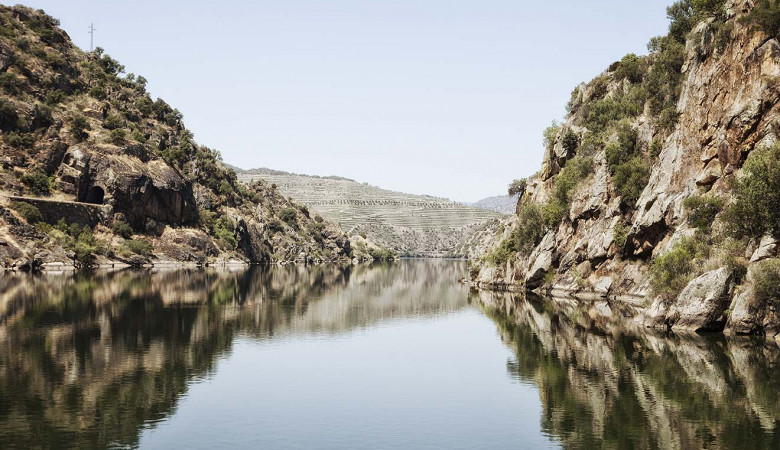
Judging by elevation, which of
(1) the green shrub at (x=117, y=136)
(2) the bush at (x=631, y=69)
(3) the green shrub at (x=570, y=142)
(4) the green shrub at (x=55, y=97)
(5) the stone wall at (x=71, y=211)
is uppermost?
(4) the green shrub at (x=55, y=97)

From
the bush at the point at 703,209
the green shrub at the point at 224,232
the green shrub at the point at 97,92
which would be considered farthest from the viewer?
the green shrub at the point at 224,232

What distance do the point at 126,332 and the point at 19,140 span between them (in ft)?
352

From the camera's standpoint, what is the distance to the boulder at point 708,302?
54.5m

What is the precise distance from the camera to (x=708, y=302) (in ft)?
183

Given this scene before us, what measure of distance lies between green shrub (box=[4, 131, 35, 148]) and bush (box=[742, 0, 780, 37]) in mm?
130189

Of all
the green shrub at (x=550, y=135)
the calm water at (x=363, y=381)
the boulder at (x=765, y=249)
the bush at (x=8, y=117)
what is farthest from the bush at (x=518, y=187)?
the bush at (x=8, y=117)

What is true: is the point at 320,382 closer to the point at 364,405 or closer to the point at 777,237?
the point at 364,405

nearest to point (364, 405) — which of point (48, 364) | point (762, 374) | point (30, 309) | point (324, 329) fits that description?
point (48, 364)

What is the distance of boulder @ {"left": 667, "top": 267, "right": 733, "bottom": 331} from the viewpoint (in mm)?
54500

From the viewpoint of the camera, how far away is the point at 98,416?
1212 inches

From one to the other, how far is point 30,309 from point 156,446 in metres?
45.5

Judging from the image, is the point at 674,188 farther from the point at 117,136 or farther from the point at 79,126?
the point at 79,126

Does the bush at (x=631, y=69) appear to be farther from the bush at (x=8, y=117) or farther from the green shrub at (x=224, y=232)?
the bush at (x=8, y=117)

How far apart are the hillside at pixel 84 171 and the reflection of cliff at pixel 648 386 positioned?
99977mm
